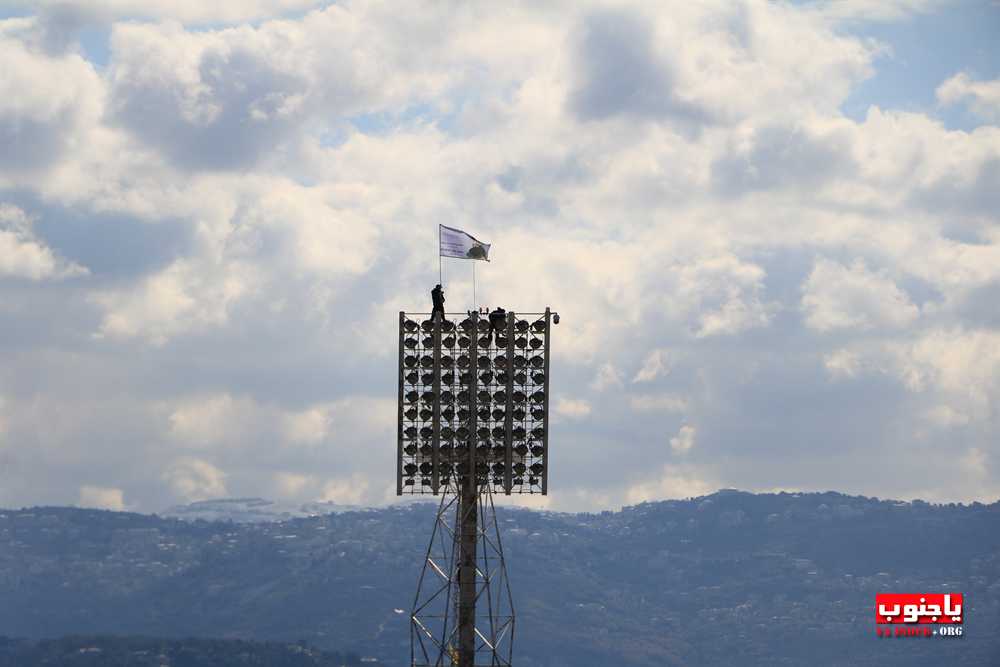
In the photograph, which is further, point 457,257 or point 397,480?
point 457,257

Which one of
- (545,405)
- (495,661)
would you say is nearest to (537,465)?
(545,405)

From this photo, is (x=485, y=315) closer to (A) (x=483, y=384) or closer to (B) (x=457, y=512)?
(A) (x=483, y=384)

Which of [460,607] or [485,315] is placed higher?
[485,315]

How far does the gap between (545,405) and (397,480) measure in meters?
10.8

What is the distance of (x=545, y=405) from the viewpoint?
129000mm

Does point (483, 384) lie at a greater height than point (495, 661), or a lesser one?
greater

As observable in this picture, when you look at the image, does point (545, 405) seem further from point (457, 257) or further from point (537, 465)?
point (457, 257)

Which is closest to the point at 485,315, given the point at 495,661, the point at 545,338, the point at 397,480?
the point at 545,338

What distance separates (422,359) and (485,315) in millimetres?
5242

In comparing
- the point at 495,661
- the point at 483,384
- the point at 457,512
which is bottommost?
the point at 495,661

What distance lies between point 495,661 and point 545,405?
56.5 ft

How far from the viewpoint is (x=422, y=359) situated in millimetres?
128000

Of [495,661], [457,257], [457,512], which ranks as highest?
[457,257]

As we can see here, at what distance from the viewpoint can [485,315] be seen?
426ft
